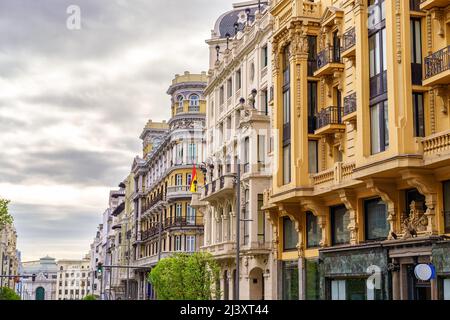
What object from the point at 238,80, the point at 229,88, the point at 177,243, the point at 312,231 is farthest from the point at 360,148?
the point at 177,243

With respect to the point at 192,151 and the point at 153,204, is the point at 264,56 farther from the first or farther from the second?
the point at 153,204

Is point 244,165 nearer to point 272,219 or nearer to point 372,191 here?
point 272,219

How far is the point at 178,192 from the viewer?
7406 centimetres

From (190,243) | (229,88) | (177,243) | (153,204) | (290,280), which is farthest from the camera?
(153,204)

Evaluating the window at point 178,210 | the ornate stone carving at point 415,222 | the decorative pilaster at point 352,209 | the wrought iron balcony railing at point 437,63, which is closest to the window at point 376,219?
the decorative pilaster at point 352,209

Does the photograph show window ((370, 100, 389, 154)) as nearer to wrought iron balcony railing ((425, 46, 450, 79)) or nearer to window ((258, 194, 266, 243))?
wrought iron balcony railing ((425, 46, 450, 79))

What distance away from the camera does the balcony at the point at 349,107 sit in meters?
30.9

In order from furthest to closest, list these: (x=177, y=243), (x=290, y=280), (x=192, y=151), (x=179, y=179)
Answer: (x=179, y=179)
(x=192, y=151)
(x=177, y=243)
(x=290, y=280)

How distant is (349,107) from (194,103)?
159ft

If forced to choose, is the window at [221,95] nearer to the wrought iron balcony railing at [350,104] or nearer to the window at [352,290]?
the wrought iron balcony railing at [350,104]

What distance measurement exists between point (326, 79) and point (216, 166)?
72.7 feet

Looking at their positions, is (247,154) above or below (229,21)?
below

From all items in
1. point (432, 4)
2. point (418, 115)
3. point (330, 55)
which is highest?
point (330, 55)

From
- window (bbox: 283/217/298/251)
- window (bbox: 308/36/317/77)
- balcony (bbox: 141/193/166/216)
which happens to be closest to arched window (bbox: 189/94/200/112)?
balcony (bbox: 141/193/166/216)
